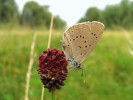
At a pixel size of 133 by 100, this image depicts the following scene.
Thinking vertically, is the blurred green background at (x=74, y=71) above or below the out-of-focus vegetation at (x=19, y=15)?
below

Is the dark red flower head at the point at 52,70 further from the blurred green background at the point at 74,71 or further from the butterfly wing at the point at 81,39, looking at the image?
the blurred green background at the point at 74,71

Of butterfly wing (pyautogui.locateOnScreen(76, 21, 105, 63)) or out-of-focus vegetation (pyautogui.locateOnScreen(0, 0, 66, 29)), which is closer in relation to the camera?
butterfly wing (pyautogui.locateOnScreen(76, 21, 105, 63))

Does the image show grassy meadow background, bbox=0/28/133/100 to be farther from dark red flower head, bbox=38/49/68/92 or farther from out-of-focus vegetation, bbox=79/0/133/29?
dark red flower head, bbox=38/49/68/92

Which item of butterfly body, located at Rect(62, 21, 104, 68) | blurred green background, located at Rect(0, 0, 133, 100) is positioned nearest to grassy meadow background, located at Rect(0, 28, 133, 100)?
blurred green background, located at Rect(0, 0, 133, 100)

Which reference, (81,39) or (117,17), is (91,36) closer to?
(81,39)

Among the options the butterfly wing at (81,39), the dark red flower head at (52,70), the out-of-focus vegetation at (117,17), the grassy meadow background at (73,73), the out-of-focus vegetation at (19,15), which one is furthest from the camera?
the out-of-focus vegetation at (19,15)

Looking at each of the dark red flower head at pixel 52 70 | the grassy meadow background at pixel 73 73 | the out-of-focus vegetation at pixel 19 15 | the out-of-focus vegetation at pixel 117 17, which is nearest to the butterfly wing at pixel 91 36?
the dark red flower head at pixel 52 70
